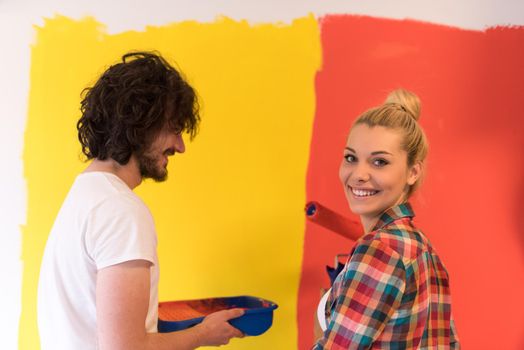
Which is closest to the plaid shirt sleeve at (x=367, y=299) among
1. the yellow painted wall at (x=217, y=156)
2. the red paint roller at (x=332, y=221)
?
the red paint roller at (x=332, y=221)

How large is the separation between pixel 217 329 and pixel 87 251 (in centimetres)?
36

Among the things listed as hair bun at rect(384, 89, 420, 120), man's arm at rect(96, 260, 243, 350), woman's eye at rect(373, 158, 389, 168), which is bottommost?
man's arm at rect(96, 260, 243, 350)

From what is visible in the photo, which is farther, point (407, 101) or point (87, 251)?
point (407, 101)

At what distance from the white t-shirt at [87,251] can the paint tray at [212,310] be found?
6.6 inches

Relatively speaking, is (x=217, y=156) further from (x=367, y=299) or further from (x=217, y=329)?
(x=367, y=299)

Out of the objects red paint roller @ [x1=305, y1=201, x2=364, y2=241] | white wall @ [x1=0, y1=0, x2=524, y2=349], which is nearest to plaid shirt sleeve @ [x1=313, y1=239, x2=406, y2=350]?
red paint roller @ [x1=305, y1=201, x2=364, y2=241]

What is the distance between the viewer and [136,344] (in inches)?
39.5

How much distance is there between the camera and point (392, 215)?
1123 mm

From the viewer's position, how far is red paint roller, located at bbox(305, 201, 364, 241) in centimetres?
145

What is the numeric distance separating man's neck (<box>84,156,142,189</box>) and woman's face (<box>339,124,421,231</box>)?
0.45 m

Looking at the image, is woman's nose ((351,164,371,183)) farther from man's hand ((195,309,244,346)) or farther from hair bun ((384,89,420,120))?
man's hand ((195,309,244,346))

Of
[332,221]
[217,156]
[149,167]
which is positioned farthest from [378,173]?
[217,156]

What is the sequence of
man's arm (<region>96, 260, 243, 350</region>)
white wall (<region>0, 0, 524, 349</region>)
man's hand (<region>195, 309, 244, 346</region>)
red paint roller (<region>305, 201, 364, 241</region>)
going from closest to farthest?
1. man's arm (<region>96, 260, 243, 350</region>)
2. man's hand (<region>195, 309, 244, 346</region>)
3. red paint roller (<region>305, 201, 364, 241</region>)
4. white wall (<region>0, 0, 524, 349</region>)

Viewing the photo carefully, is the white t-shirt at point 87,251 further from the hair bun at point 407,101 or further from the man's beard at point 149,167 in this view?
the hair bun at point 407,101
